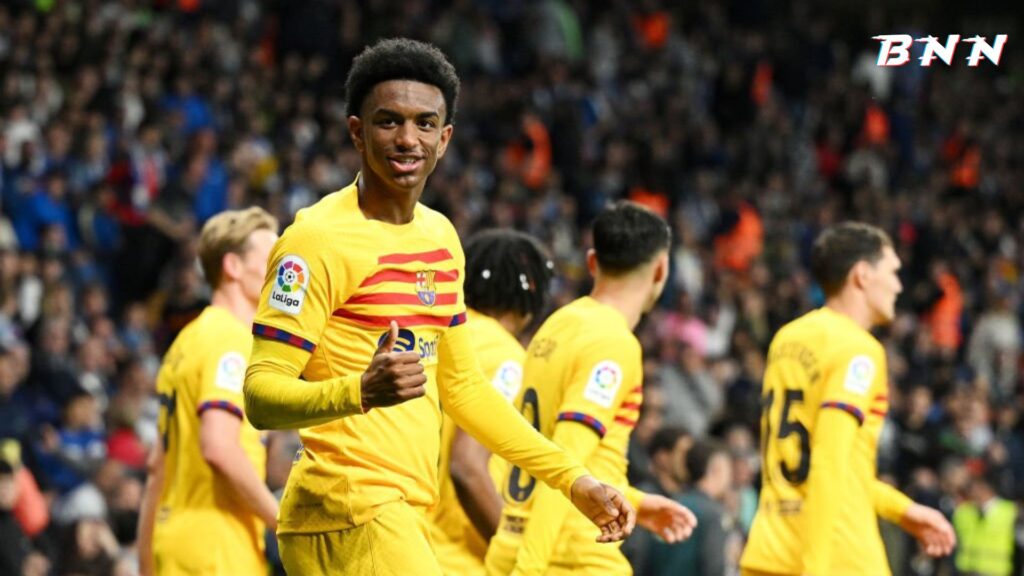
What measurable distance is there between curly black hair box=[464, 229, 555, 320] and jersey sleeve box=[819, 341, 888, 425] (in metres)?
1.27

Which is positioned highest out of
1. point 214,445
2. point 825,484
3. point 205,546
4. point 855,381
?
point 855,381

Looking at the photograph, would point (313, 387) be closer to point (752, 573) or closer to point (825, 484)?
point (825, 484)

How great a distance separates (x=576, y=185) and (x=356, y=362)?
1542cm

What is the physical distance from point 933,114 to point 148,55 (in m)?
13.1

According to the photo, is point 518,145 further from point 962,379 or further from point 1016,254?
point 1016,254

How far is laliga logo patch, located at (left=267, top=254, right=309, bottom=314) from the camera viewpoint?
4324 mm

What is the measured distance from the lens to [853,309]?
7301 mm

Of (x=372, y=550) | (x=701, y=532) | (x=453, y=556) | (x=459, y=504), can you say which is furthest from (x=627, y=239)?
(x=701, y=532)

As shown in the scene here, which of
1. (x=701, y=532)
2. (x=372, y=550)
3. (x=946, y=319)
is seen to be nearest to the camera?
(x=372, y=550)

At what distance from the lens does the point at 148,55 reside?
52.7ft

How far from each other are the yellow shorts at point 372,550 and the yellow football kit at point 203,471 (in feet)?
5.52

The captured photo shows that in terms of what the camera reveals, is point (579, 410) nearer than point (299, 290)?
No

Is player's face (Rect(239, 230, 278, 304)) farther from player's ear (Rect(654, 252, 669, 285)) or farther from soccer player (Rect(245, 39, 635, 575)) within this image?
soccer player (Rect(245, 39, 635, 575))

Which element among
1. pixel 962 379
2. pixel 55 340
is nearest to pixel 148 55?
pixel 55 340
